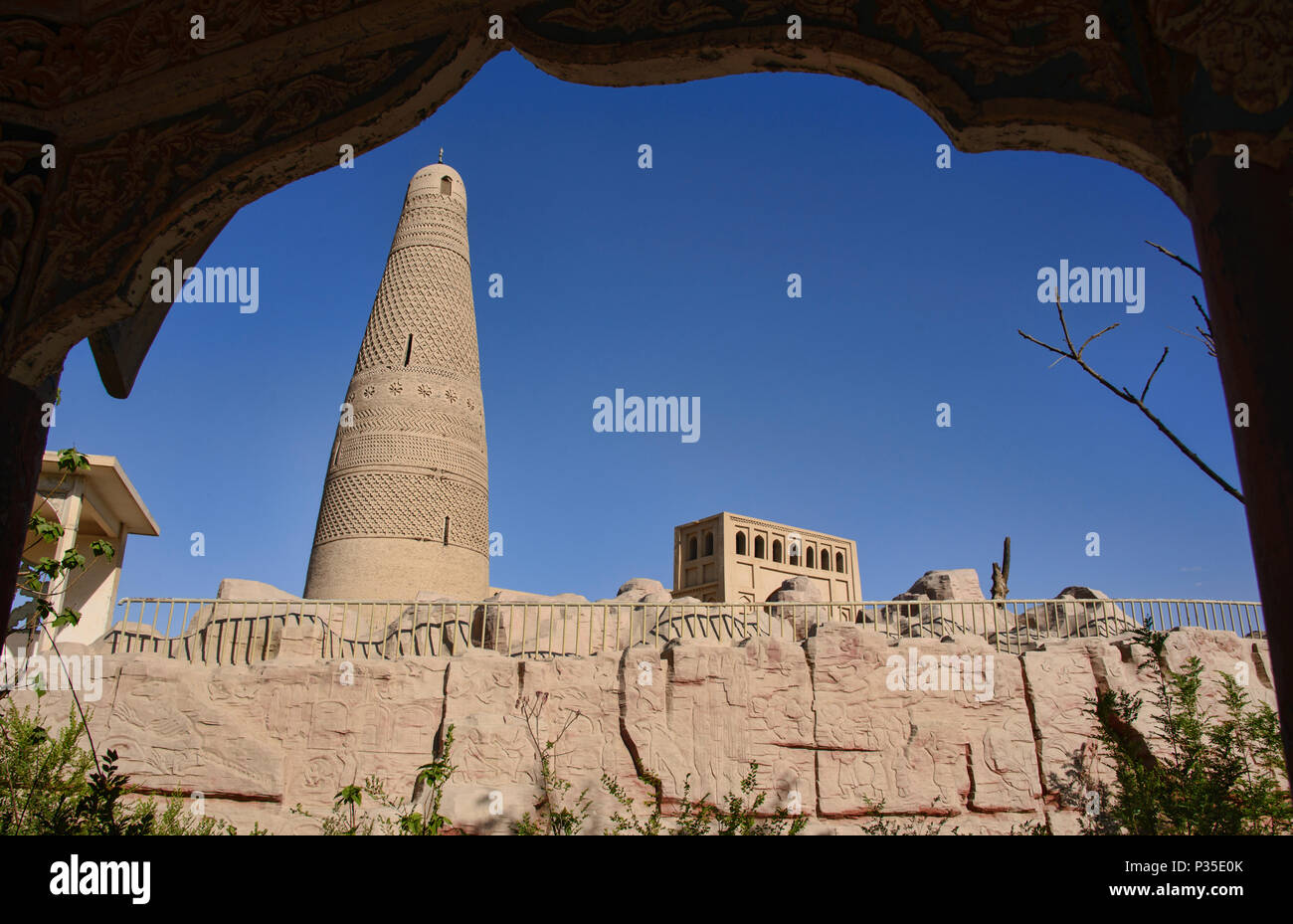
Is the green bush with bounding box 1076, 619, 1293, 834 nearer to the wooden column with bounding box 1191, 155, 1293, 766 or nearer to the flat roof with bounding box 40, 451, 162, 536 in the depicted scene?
the wooden column with bounding box 1191, 155, 1293, 766

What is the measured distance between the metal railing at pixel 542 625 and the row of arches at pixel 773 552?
75.3 feet

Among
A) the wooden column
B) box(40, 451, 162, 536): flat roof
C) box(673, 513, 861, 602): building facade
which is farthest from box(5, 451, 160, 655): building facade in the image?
box(673, 513, 861, 602): building facade

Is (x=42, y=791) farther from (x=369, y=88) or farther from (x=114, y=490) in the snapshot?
(x=114, y=490)

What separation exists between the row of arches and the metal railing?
22940mm

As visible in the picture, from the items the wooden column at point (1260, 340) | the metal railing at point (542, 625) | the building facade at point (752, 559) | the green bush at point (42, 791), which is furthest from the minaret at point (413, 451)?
the building facade at point (752, 559)

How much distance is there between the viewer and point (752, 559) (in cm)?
3353

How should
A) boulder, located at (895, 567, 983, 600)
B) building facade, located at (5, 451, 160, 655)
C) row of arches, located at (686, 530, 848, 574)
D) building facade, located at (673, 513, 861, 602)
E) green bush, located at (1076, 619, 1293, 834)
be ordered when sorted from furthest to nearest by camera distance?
row of arches, located at (686, 530, 848, 574) < building facade, located at (673, 513, 861, 602) < boulder, located at (895, 567, 983, 600) < building facade, located at (5, 451, 160, 655) < green bush, located at (1076, 619, 1293, 834)

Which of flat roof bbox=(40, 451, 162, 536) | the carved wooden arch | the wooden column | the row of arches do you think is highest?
the row of arches

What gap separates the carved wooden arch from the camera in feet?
6.71

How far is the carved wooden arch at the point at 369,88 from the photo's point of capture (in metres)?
2.04

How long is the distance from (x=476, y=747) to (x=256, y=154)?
7105 mm
